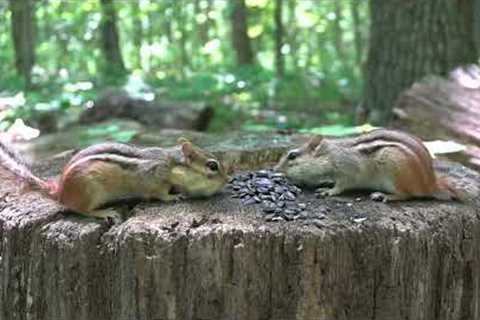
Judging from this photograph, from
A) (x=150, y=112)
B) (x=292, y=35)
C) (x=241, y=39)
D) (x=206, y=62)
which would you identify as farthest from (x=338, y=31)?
(x=150, y=112)

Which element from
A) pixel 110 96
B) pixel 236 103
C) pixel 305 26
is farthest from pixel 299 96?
pixel 305 26

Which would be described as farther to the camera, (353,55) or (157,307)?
(353,55)

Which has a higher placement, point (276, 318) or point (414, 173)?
point (414, 173)

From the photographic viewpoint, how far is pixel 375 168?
2893 millimetres

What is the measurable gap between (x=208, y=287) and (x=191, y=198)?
53cm

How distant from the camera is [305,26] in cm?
2020

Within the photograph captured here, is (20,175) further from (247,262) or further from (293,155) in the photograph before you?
(247,262)

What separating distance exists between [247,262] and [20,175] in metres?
1.15

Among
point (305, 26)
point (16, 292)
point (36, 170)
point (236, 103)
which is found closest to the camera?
point (16, 292)

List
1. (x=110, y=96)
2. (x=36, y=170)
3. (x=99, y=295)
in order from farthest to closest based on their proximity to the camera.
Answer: (x=110, y=96)
(x=36, y=170)
(x=99, y=295)

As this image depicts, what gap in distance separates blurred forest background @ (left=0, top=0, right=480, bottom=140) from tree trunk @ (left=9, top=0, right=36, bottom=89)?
3cm

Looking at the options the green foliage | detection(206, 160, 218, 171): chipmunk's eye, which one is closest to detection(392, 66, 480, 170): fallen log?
detection(206, 160, 218, 171): chipmunk's eye

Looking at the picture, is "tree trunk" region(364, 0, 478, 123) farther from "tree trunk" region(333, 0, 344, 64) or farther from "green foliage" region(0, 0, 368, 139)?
"tree trunk" region(333, 0, 344, 64)

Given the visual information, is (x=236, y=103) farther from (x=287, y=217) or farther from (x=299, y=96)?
(x=287, y=217)
